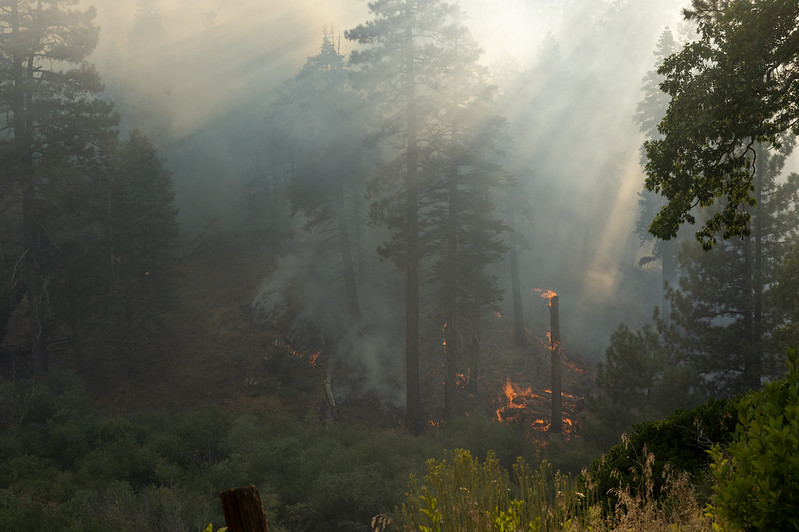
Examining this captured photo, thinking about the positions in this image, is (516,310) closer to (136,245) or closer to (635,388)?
(635,388)

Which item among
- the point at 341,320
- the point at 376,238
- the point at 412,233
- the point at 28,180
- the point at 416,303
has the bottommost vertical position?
the point at 416,303

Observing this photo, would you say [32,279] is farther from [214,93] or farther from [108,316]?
[214,93]

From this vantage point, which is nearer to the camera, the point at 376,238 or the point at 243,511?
the point at 243,511

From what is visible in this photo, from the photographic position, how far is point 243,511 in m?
2.75

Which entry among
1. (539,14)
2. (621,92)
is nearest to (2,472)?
(621,92)

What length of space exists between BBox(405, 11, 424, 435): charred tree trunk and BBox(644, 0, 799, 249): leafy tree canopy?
47.0 feet

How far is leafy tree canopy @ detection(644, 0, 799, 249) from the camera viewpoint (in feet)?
22.5

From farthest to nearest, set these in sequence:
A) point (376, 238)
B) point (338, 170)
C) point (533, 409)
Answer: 1. point (376, 238)
2. point (338, 170)
3. point (533, 409)

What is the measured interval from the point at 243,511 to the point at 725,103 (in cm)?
765

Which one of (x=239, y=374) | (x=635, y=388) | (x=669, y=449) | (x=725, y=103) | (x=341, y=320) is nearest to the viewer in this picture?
(x=669, y=449)

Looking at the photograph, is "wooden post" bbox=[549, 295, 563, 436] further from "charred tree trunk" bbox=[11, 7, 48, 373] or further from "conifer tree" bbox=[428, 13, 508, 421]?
"charred tree trunk" bbox=[11, 7, 48, 373]

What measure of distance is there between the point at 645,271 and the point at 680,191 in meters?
44.5

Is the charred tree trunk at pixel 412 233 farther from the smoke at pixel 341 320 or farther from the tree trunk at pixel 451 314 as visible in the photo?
the smoke at pixel 341 320

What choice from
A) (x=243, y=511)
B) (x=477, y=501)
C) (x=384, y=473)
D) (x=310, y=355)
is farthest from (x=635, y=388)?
(x=310, y=355)
